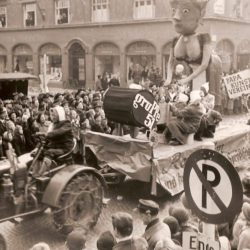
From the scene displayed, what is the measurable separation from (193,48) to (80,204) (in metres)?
4.79

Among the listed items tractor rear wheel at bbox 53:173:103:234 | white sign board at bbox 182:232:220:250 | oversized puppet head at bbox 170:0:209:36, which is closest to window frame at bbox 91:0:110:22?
oversized puppet head at bbox 170:0:209:36

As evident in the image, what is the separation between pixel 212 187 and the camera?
355 centimetres

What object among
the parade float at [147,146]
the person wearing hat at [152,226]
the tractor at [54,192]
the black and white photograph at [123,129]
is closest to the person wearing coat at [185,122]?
the black and white photograph at [123,129]

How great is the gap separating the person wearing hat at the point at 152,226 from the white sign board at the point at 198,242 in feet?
1.96

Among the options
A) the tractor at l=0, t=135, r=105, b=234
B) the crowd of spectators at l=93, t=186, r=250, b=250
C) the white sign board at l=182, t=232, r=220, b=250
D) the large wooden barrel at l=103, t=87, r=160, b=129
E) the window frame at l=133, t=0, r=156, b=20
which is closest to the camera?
the white sign board at l=182, t=232, r=220, b=250

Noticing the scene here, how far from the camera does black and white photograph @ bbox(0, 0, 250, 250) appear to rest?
172 inches

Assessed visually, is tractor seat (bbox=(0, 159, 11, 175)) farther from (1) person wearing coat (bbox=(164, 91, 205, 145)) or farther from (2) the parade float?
(1) person wearing coat (bbox=(164, 91, 205, 145))

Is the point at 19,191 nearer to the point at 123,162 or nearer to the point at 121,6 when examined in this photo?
the point at 123,162

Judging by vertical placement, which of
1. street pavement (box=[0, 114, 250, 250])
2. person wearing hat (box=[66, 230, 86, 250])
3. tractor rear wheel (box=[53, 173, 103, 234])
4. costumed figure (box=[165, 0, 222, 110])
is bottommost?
street pavement (box=[0, 114, 250, 250])

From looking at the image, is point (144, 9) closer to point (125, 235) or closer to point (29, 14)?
point (29, 14)

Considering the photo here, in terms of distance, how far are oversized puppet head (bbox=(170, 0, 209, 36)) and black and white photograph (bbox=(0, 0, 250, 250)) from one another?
29 mm

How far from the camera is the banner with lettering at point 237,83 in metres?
8.99

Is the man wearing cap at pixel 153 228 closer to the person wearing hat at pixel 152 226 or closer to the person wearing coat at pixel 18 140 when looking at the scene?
the person wearing hat at pixel 152 226

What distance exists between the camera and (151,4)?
1202 cm
